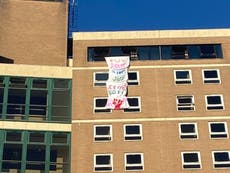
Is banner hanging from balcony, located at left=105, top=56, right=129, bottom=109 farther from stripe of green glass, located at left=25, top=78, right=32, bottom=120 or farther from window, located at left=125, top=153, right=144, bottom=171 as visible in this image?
stripe of green glass, located at left=25, top=78, right=32, bottom=120

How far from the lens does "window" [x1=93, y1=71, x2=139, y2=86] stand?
4231cm

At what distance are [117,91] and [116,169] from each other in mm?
6413

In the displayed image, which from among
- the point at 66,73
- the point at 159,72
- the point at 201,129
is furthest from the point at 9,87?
the point at 201,129

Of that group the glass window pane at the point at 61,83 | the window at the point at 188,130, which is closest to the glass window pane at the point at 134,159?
the window at the point at 188,130

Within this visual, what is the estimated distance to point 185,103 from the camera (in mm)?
41531

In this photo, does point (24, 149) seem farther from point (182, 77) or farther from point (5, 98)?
point (182, 77)

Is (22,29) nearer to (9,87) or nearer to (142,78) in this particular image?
(9,87)

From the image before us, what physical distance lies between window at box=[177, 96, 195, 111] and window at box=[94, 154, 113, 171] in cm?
677

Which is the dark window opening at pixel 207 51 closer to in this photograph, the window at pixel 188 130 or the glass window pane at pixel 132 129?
the window at pixel 188 130

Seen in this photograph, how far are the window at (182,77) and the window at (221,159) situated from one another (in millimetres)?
6277

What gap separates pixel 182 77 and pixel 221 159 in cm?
735

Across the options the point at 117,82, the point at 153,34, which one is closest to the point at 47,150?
the point at 117,82

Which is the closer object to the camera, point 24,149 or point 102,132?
point 24,149

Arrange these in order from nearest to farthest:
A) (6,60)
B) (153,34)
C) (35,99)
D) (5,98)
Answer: (5,98)
(35,99)
(153,34)
(6,60)
